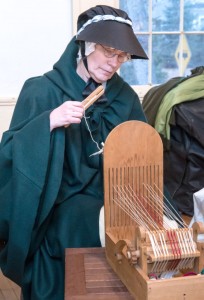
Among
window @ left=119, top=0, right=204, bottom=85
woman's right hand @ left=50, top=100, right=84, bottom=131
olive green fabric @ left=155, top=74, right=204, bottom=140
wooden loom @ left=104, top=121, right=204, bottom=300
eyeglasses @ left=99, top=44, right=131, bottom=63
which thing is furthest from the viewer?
window @ left=119, top=0, right=204, bottom=85

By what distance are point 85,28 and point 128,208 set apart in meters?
0.56

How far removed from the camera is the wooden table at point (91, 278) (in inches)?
37.2

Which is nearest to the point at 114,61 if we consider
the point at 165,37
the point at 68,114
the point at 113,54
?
the point at 113,54

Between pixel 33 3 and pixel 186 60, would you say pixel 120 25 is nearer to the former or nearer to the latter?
pixel 33 3

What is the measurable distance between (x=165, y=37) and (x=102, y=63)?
1533 mm

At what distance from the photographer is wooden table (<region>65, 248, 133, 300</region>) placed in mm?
945

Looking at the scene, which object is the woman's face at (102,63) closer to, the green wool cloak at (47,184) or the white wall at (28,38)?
the green wool cloak at (47,184)

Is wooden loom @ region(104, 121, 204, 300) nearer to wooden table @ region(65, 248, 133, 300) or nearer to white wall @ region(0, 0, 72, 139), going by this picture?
wooden table @ region(65, 248, 133, 300)

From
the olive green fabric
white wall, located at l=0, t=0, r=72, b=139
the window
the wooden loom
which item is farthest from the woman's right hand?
the window

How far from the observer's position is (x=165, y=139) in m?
Result: 2.23

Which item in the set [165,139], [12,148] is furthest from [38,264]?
[165,139]

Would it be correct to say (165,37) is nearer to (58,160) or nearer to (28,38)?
(28,38)

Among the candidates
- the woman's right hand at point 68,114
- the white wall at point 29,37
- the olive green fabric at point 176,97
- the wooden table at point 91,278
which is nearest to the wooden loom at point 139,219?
the wooden table at point 91,278

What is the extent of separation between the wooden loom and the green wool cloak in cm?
18
